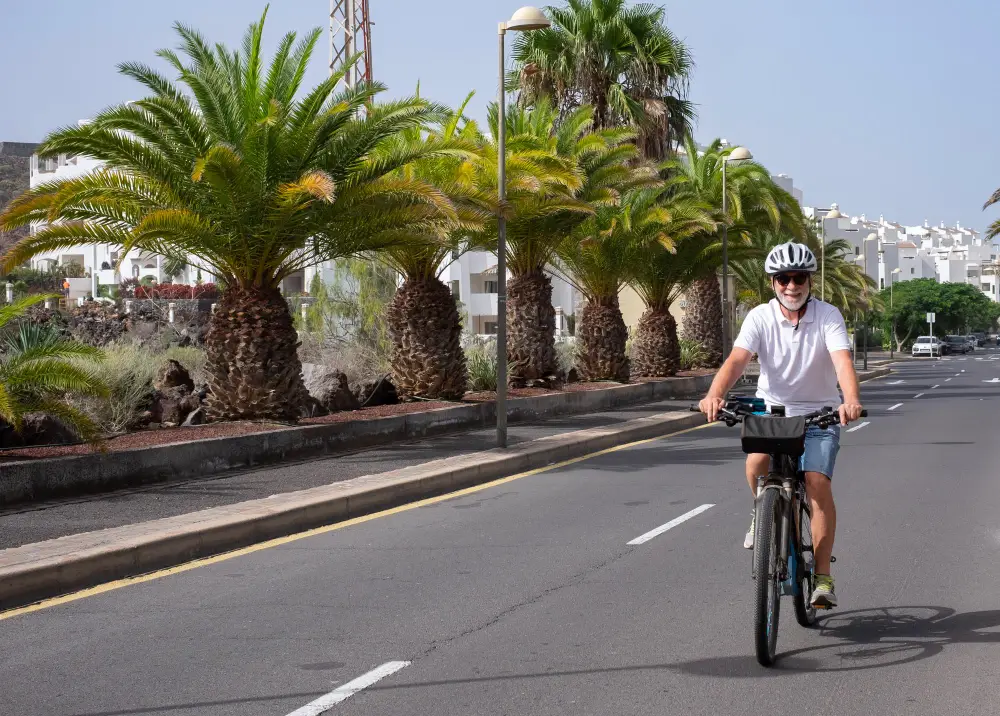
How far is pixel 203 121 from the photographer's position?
1616 cm

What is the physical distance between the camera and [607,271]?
2947cm

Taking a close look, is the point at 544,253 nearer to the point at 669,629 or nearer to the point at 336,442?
the point at 336,442

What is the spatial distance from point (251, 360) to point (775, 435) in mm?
11414

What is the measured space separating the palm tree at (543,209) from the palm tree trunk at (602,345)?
8.92 feet

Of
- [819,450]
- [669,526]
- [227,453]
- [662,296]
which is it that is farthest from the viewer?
[662,296]

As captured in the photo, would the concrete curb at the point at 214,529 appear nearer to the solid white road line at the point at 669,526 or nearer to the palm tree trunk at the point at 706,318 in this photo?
the solid white road line at the point at 669,526

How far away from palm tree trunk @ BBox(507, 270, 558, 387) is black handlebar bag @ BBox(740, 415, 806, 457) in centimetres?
1951

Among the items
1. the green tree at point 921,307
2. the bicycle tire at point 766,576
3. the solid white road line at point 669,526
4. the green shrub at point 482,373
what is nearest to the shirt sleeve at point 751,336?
the bicycle tire at point 766,576

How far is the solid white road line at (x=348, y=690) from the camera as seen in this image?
17.3ft

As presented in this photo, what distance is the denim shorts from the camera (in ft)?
20.3

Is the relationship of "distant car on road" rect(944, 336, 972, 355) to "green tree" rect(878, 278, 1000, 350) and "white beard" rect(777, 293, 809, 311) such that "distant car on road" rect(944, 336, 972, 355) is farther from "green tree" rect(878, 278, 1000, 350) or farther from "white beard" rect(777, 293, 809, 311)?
"white beard" rect(777, 293, 809, 311)

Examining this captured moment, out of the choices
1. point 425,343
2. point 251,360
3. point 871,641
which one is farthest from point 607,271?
point 871,641

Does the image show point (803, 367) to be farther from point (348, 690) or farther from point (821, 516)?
point (348, 690)

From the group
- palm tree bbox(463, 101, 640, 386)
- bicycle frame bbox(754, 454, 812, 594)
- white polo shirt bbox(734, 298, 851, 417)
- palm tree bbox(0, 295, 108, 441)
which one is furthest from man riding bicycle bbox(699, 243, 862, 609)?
palm tree bbox(463, 101, 640, 386)
